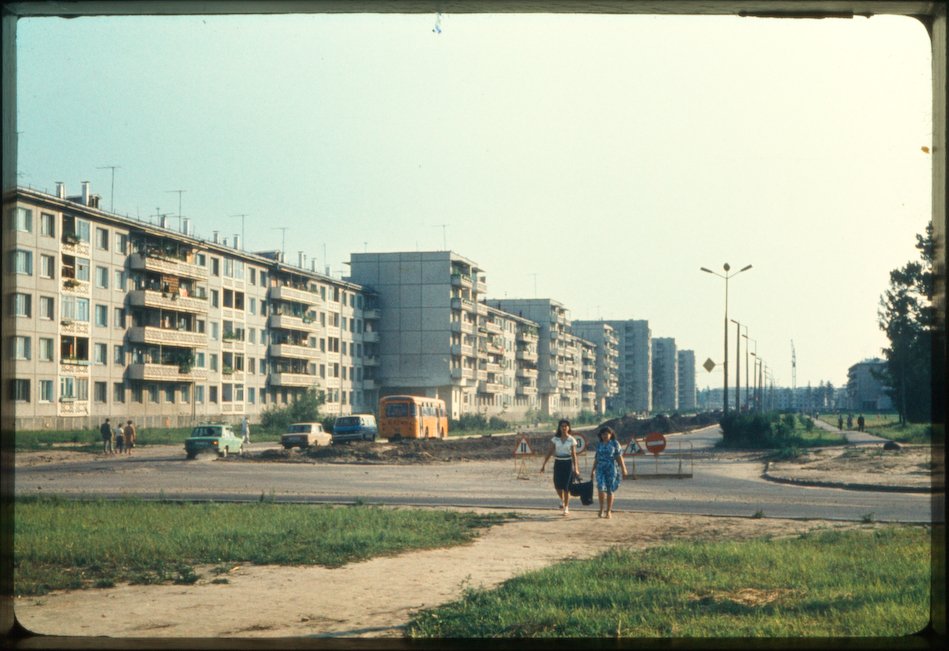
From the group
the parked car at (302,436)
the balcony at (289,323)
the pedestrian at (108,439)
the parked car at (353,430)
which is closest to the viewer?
the pedestrian at (108,439)

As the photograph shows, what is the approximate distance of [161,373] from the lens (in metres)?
63.4

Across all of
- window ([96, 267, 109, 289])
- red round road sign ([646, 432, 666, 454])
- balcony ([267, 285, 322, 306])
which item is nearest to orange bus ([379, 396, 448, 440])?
window ([96, 267, 109, 289])

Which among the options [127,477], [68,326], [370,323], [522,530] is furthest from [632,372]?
[522,530]

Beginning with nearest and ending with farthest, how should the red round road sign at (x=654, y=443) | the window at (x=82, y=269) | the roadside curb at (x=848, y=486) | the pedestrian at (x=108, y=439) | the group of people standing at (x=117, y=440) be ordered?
the red round road sign at (x=654, y=443), the roadside curb at (x=848, y=486), the pedestrian at (x=108, y=439), the group of people standing at (x=117, y=440), the window at (x=82, y=269)

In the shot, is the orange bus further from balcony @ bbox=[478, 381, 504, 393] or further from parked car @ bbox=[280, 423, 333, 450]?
balcony @ bbox=[478, 381, 504, 393]

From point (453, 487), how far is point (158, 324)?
4449 cm

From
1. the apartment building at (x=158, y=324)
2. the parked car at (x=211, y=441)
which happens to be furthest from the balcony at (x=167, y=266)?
the parked car at (x=211, y=441)

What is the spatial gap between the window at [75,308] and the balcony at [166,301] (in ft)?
15.5

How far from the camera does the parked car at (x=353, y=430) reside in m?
51.5

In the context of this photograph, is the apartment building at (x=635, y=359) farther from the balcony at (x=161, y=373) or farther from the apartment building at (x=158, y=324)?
the balcony at (x=161, y=373)

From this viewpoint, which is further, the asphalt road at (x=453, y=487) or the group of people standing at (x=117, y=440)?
the group of people standing at (x=117, y=440)

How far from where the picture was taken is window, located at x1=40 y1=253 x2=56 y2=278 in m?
51.8

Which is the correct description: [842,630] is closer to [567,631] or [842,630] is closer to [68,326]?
[567,631]

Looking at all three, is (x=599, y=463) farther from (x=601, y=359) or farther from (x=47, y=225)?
(x=601, y=359)
